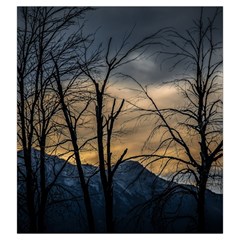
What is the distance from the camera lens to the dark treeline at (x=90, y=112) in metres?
4.99

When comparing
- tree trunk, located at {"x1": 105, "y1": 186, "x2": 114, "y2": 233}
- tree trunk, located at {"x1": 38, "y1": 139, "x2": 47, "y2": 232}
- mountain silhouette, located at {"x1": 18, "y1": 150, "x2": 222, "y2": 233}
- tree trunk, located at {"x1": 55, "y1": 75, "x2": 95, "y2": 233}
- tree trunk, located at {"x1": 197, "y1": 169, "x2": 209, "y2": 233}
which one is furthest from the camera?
tree trunk, located at {"x1": 55, "y1": 75, "x2": 95, "y2": 233}

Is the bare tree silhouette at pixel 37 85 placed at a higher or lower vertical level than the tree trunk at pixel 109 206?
higher

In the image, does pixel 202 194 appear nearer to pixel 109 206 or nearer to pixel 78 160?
pixel 109 206

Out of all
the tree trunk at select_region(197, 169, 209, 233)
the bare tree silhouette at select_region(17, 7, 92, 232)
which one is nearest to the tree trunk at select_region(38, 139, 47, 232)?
the bare tree silhouette at select_region(17, 7, 92, 232)

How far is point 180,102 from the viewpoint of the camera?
17.0ft

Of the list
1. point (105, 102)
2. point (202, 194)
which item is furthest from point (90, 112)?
point (202, 194)

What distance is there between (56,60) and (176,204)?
234 cm

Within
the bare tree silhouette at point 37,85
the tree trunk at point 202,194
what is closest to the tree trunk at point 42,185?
the bare tree silhouette at point 37,85

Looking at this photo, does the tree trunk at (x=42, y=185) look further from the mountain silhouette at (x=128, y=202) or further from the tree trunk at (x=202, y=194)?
the tree trunk at (x=202, y=194)

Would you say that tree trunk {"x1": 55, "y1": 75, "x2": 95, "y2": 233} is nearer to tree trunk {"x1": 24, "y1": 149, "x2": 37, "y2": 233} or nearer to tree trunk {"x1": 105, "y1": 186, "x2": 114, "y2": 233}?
tree trunk {"x1": 105, "y1": 186, "x2": 114, "y2": 233}

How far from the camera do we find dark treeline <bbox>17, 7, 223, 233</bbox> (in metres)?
4.99

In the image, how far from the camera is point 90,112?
5484 millimetres
